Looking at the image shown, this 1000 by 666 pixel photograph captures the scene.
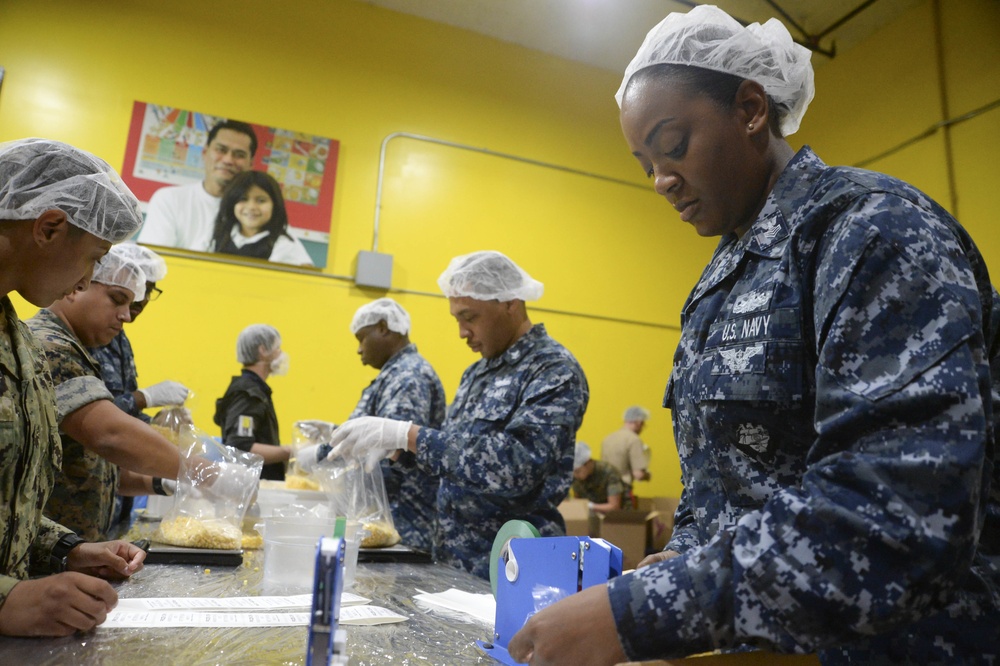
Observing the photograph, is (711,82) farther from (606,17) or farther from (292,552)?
(606,17)

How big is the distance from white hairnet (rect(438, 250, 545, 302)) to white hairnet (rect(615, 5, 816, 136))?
1314mm

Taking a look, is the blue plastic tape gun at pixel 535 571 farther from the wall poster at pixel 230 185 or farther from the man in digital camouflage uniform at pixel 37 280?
the wall poster at pixel 230 185

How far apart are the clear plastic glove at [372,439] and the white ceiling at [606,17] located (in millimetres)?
4124

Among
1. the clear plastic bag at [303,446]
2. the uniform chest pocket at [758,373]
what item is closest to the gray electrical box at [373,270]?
the clear plastic bag at [303,446]

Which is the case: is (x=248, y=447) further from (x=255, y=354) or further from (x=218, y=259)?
(x=218, y=259)

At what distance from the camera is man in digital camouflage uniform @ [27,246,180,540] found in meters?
1.56

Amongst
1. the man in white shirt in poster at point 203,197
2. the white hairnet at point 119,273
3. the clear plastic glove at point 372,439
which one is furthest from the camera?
the man in white shirt in poster at point 203,197

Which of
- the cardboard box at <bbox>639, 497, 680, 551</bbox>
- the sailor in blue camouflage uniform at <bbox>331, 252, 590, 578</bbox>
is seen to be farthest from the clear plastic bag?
the cardboard box at <bbox>639, 497, 680, 551</bbox>

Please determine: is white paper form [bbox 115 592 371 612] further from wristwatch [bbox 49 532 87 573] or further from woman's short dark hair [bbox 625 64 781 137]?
woman's short dark hair [bbox 625 64 781 137]

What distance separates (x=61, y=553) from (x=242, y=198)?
11.9 ft

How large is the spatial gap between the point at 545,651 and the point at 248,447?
127 inches

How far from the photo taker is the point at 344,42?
511 centimetres

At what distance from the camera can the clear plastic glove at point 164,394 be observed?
3.07m

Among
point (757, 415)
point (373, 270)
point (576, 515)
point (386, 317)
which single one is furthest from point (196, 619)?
point (373, 270)
